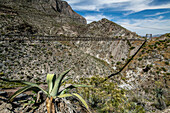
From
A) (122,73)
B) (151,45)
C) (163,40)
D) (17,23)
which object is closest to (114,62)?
(122,73)

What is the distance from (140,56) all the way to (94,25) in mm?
16482

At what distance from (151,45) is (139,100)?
12.3 metres

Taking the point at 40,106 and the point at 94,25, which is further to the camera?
the point at 94,25

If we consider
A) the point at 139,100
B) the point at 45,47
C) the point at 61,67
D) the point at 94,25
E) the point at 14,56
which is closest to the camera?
the point at 139,100

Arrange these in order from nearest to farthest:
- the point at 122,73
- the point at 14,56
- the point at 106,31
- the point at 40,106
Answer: the point at 40,106 → the point at 14,56 → the point at 122,73 → the point at 106,31

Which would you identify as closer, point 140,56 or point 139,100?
point 139,100

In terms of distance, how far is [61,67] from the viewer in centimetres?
1441

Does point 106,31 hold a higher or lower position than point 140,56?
higher

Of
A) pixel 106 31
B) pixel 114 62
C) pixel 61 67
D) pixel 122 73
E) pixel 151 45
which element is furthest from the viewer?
pixel 106 31

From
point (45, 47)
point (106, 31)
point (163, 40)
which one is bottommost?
point (45, 47)

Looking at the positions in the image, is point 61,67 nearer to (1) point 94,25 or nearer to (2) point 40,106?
(2) point 40,106

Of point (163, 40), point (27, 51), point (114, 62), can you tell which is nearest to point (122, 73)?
point (114, 62)

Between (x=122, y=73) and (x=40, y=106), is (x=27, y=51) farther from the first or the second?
(x=122, y=73)

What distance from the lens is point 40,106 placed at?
2396 mm
